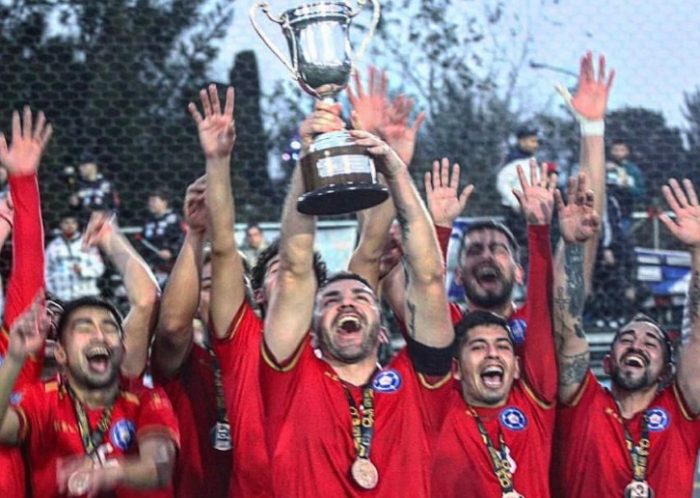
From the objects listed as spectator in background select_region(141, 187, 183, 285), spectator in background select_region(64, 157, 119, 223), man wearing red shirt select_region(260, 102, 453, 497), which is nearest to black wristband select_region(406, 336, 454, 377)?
man wearing red shirt select_region(260, 102, 453, 497)

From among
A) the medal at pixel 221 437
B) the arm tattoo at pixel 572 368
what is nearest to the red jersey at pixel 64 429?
the medal at pixel 221 437

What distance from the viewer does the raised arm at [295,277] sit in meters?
4.79

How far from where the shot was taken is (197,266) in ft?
16.9

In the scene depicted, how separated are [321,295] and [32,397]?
36.9 inches

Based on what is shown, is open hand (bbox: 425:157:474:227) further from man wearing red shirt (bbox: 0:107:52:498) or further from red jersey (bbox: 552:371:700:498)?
man wearing red shirt (bbox: 0:107:52:498)

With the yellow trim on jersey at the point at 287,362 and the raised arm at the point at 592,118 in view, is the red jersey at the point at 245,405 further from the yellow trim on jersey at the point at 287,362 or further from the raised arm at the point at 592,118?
the raised arm at the point at 592,118

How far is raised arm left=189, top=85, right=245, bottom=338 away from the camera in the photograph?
493 centimetres

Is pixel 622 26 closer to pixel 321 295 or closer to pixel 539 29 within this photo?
pixel 539 29

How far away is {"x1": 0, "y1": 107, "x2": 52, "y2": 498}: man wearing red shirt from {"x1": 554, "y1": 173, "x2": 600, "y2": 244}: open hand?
66.7 inches

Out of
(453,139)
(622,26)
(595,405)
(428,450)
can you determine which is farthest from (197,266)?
(622,26)

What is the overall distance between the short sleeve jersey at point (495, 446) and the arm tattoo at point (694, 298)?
0.63 m

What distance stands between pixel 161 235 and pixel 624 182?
2.91 metres

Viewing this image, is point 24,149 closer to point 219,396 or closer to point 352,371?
point 219,396

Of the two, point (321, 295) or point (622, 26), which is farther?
point (622, 26)
